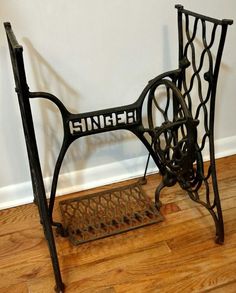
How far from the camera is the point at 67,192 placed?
1.68 m

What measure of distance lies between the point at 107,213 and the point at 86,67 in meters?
0.60

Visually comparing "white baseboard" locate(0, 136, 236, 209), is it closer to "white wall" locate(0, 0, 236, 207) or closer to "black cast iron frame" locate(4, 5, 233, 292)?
"white wall" locate(0, 0, 236, 207)

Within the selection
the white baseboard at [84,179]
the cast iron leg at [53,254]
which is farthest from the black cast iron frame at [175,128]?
the white baseboard at [84,179]

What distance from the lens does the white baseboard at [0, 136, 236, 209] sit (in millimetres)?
1619

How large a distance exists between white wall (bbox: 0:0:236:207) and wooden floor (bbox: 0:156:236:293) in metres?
0.28

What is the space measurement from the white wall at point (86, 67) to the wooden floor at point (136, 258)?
0.92 feet

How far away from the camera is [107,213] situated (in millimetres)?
1530

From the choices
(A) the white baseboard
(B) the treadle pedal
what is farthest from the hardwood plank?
(A) the white baseboard

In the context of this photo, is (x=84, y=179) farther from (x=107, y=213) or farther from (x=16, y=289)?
(x=16, y=289)

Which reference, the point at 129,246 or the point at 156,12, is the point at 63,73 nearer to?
the point at 156,12

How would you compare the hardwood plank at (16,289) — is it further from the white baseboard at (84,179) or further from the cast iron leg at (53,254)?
the white baseboard at (84,179)

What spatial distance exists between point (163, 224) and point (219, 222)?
0.23 m

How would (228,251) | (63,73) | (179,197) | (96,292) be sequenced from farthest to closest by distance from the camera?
(179,197), (63,73), (228,251), (96,292)

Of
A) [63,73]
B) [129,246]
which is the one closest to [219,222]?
[129,246]
